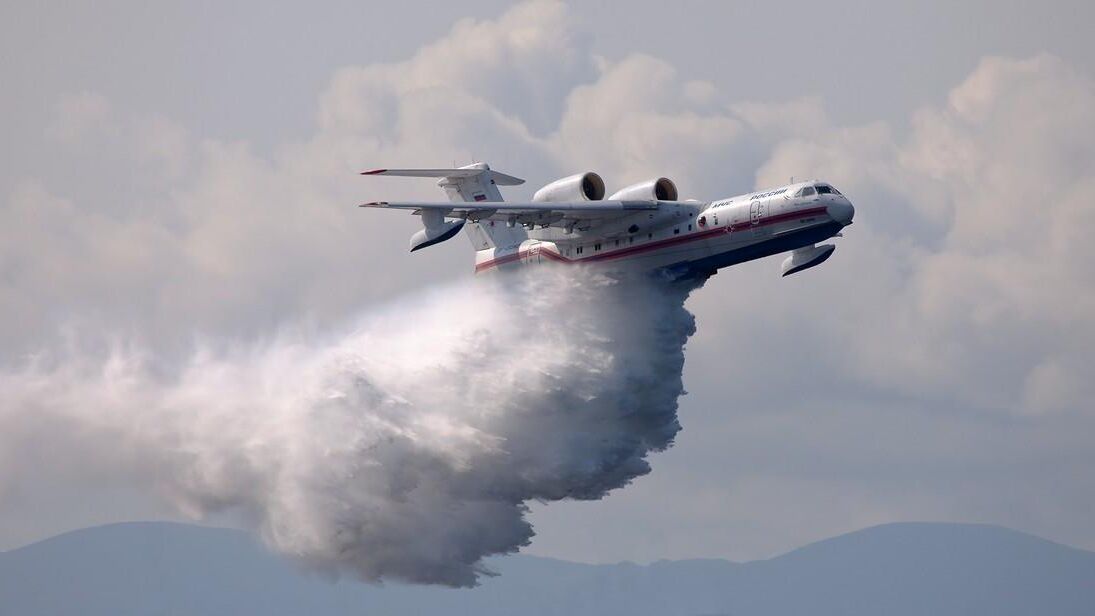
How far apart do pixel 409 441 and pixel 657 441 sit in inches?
193

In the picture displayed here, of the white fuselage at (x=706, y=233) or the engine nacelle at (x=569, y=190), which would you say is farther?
the engine nacelle at (x=569, y=190)

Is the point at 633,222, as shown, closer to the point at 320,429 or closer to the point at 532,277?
the point at 532,277

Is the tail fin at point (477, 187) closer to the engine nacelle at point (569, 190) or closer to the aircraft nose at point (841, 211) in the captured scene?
the engine nacelle at point (569, 190)

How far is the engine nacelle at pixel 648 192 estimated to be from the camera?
33406 millimetres

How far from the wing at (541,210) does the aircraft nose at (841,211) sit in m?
3.31

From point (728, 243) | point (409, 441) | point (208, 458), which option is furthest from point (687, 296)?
point (208, 458)

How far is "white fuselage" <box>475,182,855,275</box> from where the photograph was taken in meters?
31.4

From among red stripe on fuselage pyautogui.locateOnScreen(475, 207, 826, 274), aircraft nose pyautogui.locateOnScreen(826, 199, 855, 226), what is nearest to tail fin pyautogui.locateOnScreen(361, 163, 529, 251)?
red stripe on fuselage pyautogui.locateOnScreen(475, 207, 826, 274)

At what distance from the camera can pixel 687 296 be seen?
33531mm

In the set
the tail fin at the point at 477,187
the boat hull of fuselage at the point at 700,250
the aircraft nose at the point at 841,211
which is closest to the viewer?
the aircraft nose at the point at 841,211

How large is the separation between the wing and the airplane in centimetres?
2

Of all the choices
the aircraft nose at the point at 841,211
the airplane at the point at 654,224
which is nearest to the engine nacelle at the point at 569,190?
the airplane at the point at 654,224

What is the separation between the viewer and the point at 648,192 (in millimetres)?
33438

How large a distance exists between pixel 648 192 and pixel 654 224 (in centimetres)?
79
